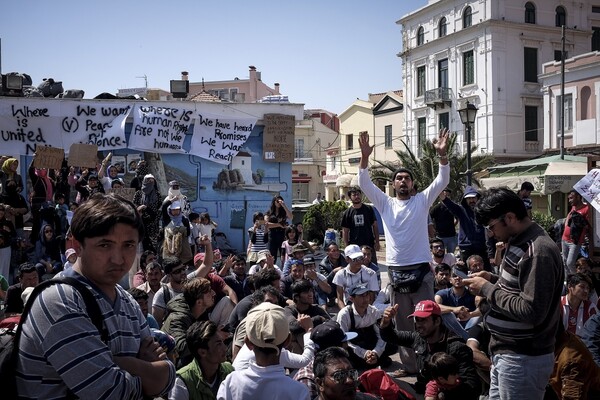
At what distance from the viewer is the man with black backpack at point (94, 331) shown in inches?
68.0

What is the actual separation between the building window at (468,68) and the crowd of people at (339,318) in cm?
3074

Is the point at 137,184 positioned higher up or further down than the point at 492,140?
further down

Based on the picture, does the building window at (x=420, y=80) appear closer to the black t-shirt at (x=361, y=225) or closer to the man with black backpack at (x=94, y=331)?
the black t-shirt at (x=361, y=225)

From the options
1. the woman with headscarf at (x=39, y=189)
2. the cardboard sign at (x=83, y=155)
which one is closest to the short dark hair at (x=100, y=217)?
the woman with headscarf at (x=39, y=189)

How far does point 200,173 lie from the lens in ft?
49.1

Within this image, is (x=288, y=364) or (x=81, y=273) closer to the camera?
(x=81, y=273)

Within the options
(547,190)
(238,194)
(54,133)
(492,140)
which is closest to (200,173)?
(238,194)

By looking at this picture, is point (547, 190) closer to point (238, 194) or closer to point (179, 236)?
point (238, 194)

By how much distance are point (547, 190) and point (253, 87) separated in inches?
1455

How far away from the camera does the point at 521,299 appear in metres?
3.15

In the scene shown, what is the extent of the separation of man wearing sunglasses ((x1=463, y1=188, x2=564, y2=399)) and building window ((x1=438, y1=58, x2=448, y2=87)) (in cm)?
3882

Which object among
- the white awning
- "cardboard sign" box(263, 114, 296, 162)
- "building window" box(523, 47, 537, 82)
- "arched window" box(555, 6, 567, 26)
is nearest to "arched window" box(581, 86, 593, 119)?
"building window" box(523, 47, 537, 82)

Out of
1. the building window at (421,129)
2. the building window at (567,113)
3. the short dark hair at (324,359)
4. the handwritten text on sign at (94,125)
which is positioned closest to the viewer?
the short dark hair at (324,359)

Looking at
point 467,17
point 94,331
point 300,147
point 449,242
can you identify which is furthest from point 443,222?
point 300,147
